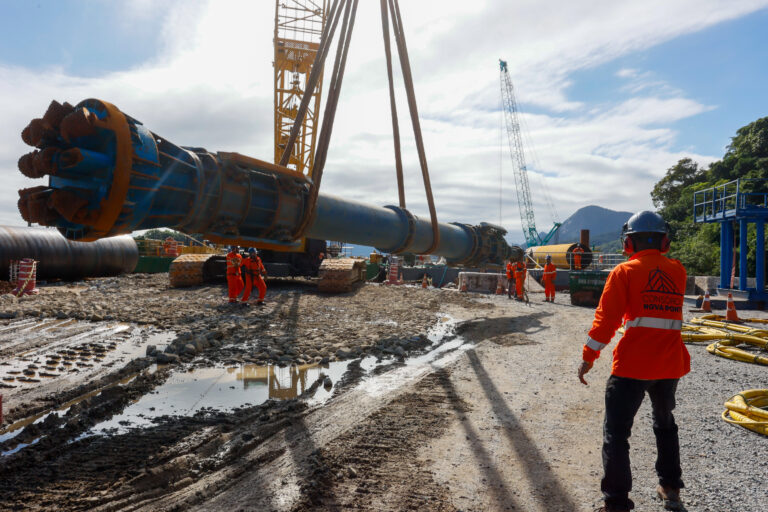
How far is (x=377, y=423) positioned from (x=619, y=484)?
219cm

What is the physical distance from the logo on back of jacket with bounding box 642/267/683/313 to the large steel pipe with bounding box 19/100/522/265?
3790 mm

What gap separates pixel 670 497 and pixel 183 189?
470 centimetres

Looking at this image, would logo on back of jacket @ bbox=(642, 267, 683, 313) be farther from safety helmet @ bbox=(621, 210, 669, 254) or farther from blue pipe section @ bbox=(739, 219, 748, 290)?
blue pipe section @ bbox=(739, 219, 748, 290)

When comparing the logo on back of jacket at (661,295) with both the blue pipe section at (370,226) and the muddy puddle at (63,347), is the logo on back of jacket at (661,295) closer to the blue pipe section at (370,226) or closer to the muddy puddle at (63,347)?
the blue pipe section at (370,226)

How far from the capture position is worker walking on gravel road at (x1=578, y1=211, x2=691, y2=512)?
10.1ft

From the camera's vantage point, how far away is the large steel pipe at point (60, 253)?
669 inches

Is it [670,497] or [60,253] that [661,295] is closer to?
[670,497]

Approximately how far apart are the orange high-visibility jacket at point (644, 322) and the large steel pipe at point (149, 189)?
363cm

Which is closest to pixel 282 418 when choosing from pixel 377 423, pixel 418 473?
pixel 377 423

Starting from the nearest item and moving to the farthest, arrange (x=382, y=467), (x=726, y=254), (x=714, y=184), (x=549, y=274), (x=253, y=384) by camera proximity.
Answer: (x=382, y=467) < (x=253, y=384) < (x=549, y=274) < (x=726, y=254) < (x=714, y=184)

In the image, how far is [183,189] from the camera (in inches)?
181

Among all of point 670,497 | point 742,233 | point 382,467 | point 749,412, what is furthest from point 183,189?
point 742,233

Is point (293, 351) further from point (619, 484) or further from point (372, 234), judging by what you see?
point (619, 484)

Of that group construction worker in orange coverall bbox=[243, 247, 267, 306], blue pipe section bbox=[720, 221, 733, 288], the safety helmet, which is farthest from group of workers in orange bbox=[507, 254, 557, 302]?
the safety helmet
